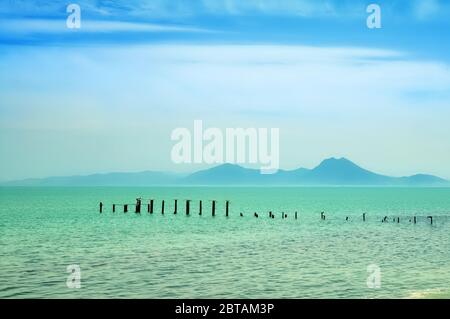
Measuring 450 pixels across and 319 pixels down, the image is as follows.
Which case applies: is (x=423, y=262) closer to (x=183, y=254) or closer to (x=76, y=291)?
(x=183, y=254)

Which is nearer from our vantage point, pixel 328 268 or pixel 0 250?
pixel 328 268

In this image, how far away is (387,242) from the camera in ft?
157

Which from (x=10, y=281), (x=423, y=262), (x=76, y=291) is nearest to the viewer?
(x=76, y=291)

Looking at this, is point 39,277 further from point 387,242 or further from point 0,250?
point 387,242

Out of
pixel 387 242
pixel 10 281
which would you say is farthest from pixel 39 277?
pixel 387 242

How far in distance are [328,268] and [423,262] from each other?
21.9 feet

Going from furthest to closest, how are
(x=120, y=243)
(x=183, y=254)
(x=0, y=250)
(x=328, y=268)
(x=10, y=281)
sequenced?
(x=120, y=243) < (x=0, y=250) < (x=183, y=254) < (x=328, y=268) < (x=10, y=281)

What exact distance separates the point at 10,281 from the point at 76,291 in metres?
3.88
